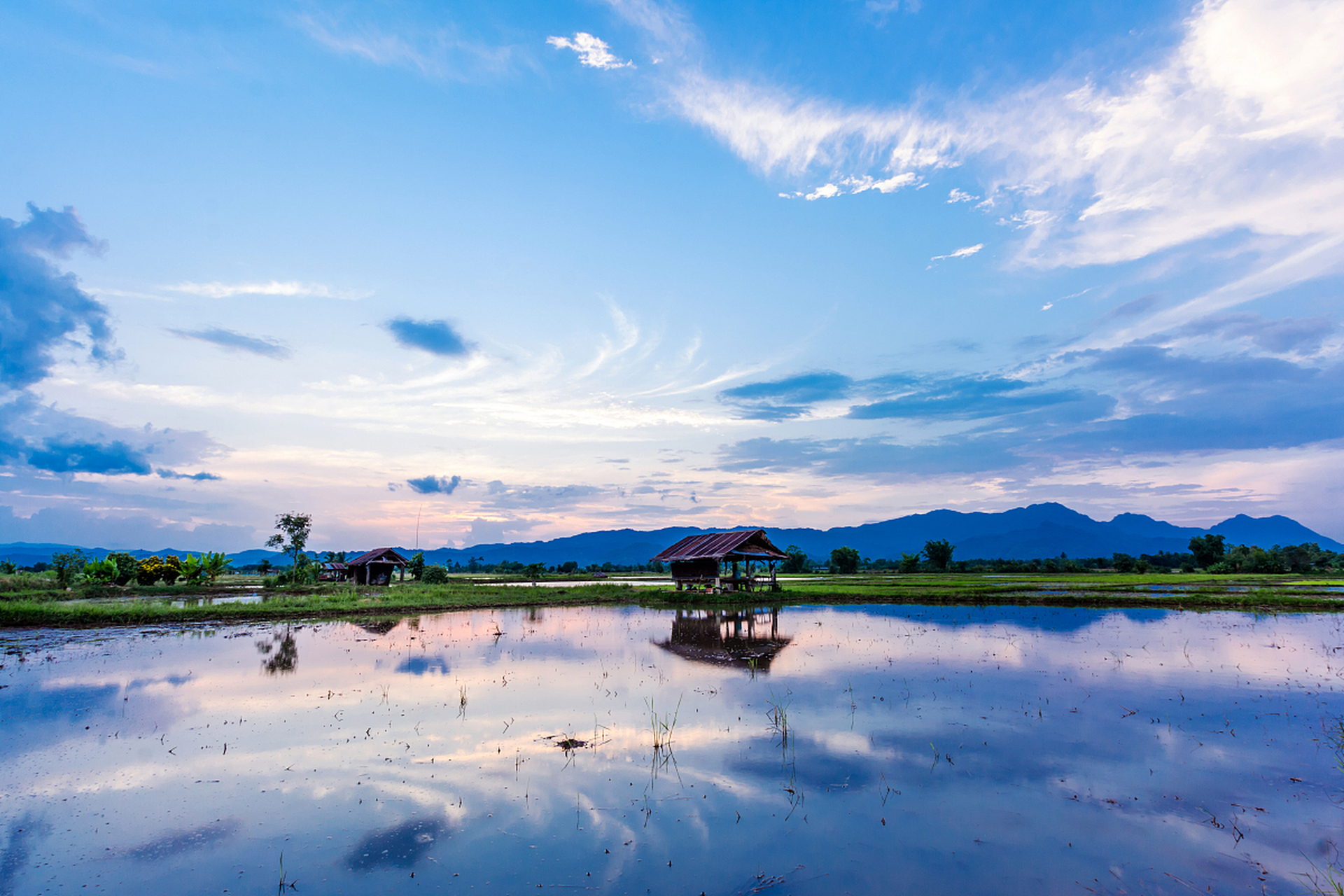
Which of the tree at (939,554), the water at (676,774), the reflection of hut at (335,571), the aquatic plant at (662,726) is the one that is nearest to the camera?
the water at (676,774)

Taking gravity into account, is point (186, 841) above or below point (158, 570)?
below

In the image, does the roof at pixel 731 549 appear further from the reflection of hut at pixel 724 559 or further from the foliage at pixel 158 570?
the foliage at pixel 158 570

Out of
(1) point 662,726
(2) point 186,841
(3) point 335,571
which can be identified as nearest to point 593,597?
(1) point 662,726

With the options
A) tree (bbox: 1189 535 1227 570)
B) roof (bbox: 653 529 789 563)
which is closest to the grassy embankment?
roof (bbox: 653 529 789 563)

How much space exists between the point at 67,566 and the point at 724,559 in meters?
42.3

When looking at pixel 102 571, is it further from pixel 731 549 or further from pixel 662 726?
pixel 662 726

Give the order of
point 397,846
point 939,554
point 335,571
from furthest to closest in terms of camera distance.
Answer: point 939,554 < point 335,571 < point 397,846

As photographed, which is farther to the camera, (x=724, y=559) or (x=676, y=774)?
(x=724, y=559)

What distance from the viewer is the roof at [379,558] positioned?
46719mm

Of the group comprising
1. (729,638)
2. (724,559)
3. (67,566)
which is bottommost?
(729,638)

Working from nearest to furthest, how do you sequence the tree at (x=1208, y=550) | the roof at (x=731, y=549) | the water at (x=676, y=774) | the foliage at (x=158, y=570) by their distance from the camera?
the water at (x=676, y=774), the roof at (x=731, y=549), the foliage at (x=158, y=570), the tree at (x=1208, y=550)

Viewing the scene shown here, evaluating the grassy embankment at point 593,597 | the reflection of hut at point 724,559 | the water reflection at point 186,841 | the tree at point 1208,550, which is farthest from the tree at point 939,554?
the water reflection at point 186,841

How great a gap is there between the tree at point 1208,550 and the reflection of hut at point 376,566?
7895 cm

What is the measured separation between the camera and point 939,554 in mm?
65500
